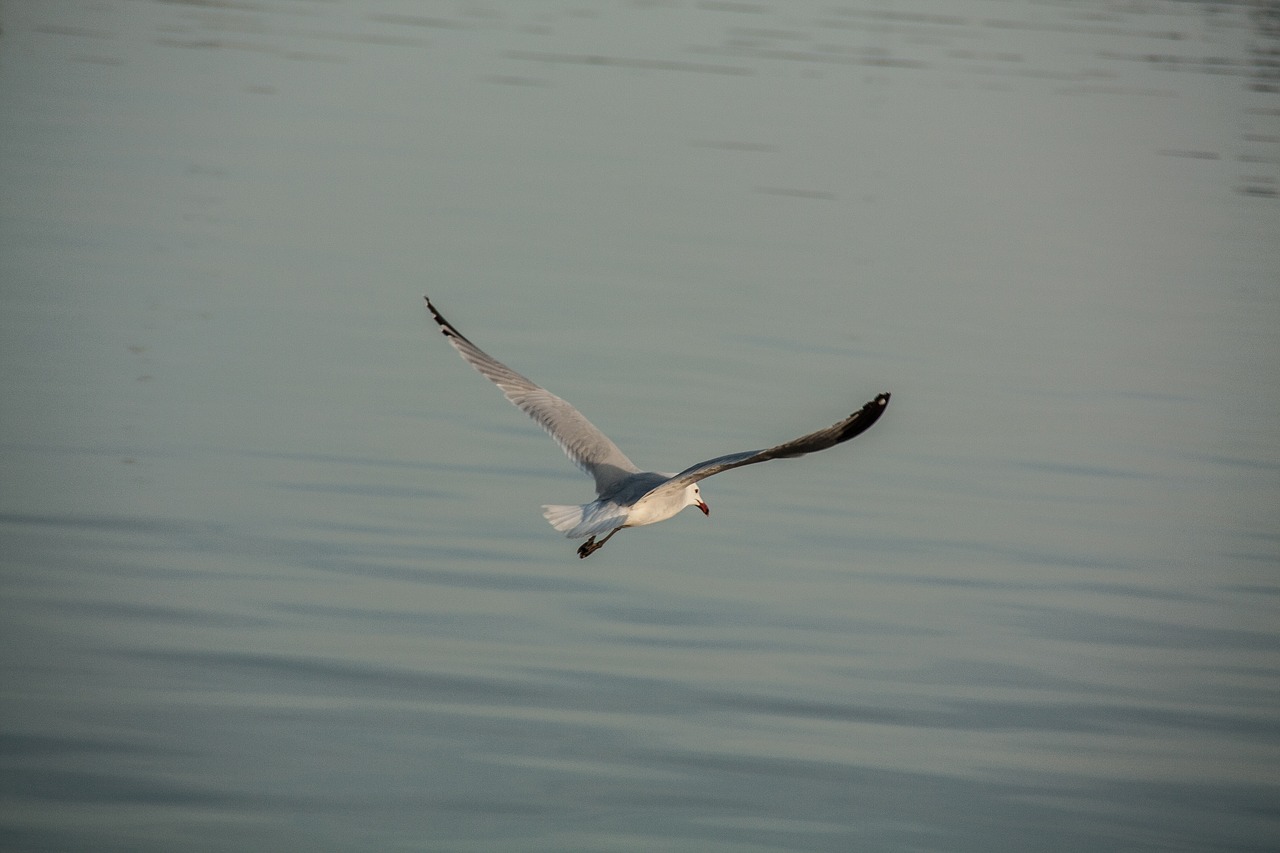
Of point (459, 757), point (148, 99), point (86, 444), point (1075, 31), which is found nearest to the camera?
point (459, 757)

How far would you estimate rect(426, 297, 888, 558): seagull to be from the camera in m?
6.32

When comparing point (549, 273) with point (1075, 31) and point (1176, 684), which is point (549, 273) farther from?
point (1075, 31)

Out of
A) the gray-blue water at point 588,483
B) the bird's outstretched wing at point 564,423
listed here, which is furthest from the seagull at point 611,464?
the gray-blue water at point 588,483

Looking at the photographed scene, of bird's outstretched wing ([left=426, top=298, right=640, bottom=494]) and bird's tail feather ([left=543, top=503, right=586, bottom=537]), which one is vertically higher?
bird's tail feather ([left=543, top=503, right=586, bottom=537])

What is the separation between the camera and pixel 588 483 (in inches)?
395

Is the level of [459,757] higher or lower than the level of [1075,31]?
higher

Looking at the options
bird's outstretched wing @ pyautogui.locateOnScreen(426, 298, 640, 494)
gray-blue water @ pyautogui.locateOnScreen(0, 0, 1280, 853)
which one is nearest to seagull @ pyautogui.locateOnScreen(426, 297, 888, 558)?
bird's outstretched wing @ pyautogui.locateOnScreen(426, 298, 640, 494)

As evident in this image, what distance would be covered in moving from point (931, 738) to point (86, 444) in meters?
5.05

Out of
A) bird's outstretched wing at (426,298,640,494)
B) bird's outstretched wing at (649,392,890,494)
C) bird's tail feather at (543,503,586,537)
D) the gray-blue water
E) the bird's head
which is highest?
bird's outstretched wing at (649,392,890,494)

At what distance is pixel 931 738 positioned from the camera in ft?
24.5

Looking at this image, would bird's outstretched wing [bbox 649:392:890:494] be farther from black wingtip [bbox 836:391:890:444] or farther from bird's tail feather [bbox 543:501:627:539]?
bird's tail feather [bbox 543:501:627:539]

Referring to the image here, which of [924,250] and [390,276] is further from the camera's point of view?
[924,250]

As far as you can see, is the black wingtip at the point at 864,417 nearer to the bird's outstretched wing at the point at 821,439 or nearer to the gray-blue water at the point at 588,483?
the bird's outstretched wing at the point at 821,439

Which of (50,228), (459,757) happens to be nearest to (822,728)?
(459,757)
